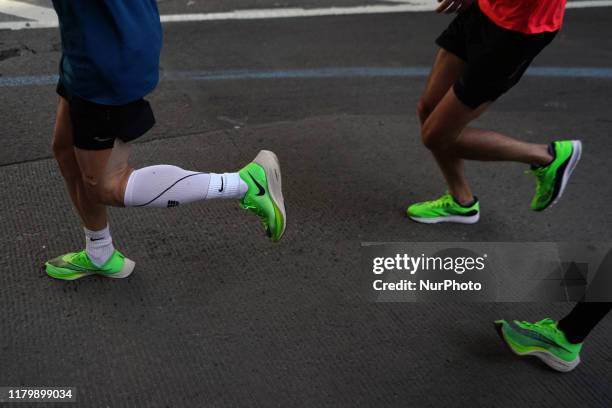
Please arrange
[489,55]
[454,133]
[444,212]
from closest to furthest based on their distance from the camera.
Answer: [489,55]
[454,133]
[444,212]

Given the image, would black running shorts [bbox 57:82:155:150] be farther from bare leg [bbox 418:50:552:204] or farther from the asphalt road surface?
bare leg [bbox 418:50:552:204]

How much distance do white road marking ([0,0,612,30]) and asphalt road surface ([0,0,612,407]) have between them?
0.60 metres

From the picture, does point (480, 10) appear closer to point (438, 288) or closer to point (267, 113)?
point (438, 288)

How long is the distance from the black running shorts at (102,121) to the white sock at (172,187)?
200 mm

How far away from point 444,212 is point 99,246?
5.99 ft

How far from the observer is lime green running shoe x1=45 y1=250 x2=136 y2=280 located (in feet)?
10.3

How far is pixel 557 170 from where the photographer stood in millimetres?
3492

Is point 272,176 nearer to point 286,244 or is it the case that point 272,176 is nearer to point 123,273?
point 286,244

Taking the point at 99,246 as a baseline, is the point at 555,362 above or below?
below

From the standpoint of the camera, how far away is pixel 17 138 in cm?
436

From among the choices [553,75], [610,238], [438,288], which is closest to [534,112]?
[553,75]


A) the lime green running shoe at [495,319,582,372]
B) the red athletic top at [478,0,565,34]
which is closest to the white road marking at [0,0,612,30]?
the red athletic top at [478,0,565,34]

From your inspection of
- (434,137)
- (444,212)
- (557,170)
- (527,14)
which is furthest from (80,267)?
(557,170)

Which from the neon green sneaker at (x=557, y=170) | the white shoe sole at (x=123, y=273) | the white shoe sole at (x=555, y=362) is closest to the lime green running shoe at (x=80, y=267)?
the white shoe sole at (x=123, y=273)
